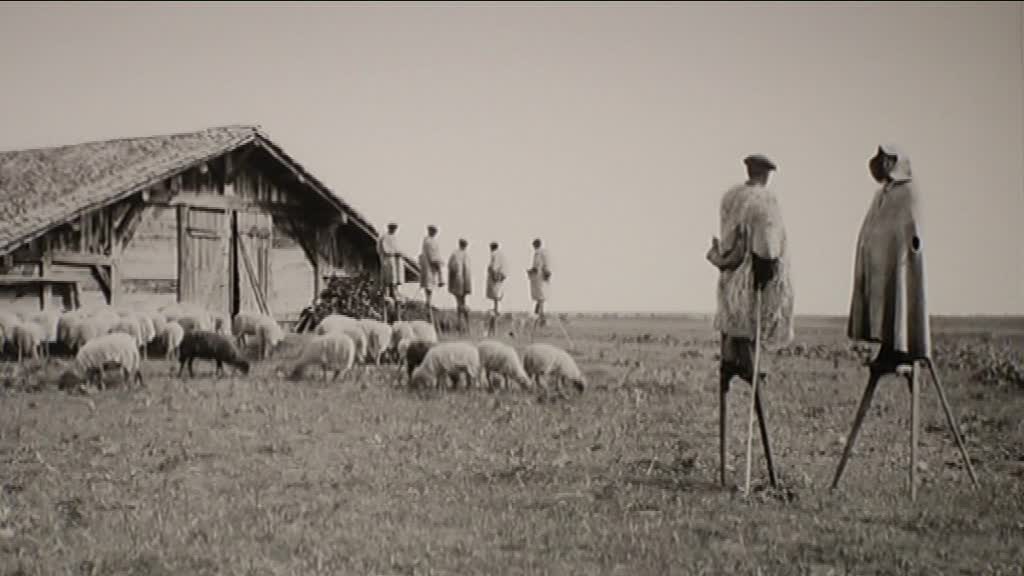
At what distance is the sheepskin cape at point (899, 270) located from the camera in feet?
16.5

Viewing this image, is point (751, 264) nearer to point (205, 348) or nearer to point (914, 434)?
point (914, 434)

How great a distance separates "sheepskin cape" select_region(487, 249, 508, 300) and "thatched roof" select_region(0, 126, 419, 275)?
337 cm

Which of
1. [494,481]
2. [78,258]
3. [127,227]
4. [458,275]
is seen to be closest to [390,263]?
[458,275]

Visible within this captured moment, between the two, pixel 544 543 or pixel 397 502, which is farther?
pixel 397 502

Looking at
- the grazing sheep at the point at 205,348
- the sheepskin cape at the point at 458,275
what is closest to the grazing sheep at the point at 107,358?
the grazing sheep at the point at 205,348

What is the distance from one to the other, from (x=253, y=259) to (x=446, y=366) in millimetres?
5298

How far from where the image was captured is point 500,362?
890 cm

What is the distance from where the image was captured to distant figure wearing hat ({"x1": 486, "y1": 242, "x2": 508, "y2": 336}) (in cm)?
903

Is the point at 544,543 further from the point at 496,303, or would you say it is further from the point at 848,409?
the point at 496,303

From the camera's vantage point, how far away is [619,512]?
4.83 m

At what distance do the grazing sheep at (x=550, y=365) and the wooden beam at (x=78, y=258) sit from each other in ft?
15.4

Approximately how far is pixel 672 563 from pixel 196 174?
9.24m

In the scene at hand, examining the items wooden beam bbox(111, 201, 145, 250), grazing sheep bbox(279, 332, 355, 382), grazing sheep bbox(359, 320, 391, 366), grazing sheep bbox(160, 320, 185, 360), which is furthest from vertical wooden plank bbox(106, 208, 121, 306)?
grazing sheep bbox(279, 332, 355, 382)

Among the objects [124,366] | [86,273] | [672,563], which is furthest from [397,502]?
[86,273]
